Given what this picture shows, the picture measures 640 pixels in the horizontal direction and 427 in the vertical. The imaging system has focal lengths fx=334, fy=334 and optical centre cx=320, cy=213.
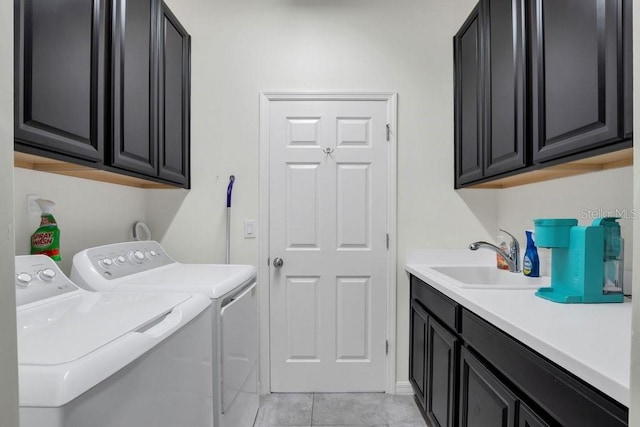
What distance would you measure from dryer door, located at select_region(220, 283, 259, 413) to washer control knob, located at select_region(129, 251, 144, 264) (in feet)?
1.90

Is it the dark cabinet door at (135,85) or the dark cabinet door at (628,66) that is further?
the dark cabinet door at (135,85)

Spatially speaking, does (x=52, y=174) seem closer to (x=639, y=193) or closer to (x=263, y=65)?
(x=263, y=65)

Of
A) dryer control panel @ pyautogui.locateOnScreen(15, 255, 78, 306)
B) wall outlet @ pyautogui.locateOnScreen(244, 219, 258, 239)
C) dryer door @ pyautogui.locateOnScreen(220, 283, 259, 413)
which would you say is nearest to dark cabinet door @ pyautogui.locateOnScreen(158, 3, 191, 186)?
wall outlet @ pyautogui.locateOnScreen(244, 219, 258, 239)

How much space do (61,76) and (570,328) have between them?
1.74m

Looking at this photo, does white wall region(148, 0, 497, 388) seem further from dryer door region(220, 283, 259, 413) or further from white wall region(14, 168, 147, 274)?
dryer door region(220, 283, 259, 413)

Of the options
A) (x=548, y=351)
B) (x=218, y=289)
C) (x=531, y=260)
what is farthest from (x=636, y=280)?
(x=531, y=260)

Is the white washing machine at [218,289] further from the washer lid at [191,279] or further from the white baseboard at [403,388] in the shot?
the white baseboard at [403,388]

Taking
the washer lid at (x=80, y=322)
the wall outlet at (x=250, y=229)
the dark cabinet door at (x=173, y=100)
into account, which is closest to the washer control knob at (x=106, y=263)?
the washer lid at (x=80, y=322)

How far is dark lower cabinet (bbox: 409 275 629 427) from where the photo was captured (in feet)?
2.51

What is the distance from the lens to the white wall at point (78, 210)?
138cm

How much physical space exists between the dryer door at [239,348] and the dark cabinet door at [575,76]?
1451 mm

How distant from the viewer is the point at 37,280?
3.74 feet

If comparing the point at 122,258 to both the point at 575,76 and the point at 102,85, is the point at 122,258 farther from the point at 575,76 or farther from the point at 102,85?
the point at 575,76

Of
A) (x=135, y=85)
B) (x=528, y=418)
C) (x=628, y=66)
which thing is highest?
(x=135, y=85)
